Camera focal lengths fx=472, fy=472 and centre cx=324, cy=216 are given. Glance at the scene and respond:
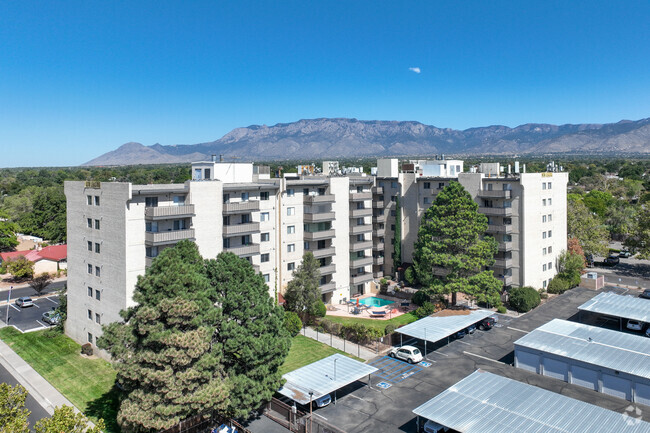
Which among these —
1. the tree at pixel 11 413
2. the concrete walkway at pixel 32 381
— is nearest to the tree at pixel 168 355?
the tree at pixel 11 413

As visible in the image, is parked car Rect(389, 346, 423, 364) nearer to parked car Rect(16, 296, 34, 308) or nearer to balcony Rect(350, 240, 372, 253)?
balcony Rect(350, 240, 372, 253)

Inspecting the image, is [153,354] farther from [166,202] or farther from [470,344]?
[470,344]

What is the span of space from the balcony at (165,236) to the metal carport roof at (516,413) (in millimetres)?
26223

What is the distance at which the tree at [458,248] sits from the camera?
55188 millimetres

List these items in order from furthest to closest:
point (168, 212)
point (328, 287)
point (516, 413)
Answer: point (328, 287), point (168, 212), point (516, 413)

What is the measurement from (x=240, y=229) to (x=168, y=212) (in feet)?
29.1

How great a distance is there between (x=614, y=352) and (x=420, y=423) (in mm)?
18838

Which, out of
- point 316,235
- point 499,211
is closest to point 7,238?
point 316,235

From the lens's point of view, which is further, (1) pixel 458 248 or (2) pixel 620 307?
(1) pixel 458 248

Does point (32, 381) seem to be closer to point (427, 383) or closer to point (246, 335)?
point (246, 335)

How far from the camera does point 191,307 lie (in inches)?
1078

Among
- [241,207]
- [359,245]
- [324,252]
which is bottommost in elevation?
[324,252]

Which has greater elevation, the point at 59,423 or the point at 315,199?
the point at 315,199

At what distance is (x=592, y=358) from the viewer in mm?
37625
